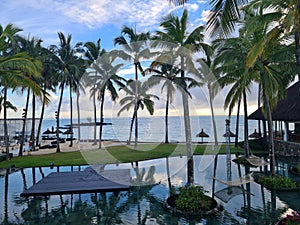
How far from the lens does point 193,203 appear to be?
26.4 feet

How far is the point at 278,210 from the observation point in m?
8.20

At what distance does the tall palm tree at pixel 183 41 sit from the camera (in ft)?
31.2

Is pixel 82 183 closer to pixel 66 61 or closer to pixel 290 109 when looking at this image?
pixel 66 61

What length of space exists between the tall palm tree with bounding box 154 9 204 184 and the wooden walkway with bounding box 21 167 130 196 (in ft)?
12.0

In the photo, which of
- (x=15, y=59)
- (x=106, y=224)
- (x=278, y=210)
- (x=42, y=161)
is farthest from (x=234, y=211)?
(x=42, y=161)

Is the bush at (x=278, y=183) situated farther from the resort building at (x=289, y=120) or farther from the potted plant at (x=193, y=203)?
the resort building at (x=289, y=120)

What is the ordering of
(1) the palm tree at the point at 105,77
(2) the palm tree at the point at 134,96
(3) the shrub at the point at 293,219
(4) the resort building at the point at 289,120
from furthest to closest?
(1) the palm tree at the point at 105,77 < (2) the palm tree at the point at 134,96 < (4) the resort building at the point at 289,120 < (3) the shrub at the point at 293,219

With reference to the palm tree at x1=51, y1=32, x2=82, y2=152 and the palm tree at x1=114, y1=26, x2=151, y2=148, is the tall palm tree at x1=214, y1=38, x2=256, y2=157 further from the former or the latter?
the palm tree at x1=51, y1=32, x2=82, y2=152

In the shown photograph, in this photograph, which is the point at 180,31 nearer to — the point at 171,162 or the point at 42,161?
the point at 171,162

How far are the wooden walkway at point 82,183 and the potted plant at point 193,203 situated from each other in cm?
299

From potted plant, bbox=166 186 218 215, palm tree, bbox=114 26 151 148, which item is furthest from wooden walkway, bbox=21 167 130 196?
palm tree, bbox=114 26 151 148

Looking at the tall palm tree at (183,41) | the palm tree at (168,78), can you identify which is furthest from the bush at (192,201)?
the palm tree at (168,78)

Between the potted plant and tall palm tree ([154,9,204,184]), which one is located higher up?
tall palm tree ([154,9,204,184])

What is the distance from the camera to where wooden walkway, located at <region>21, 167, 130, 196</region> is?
10.3m
